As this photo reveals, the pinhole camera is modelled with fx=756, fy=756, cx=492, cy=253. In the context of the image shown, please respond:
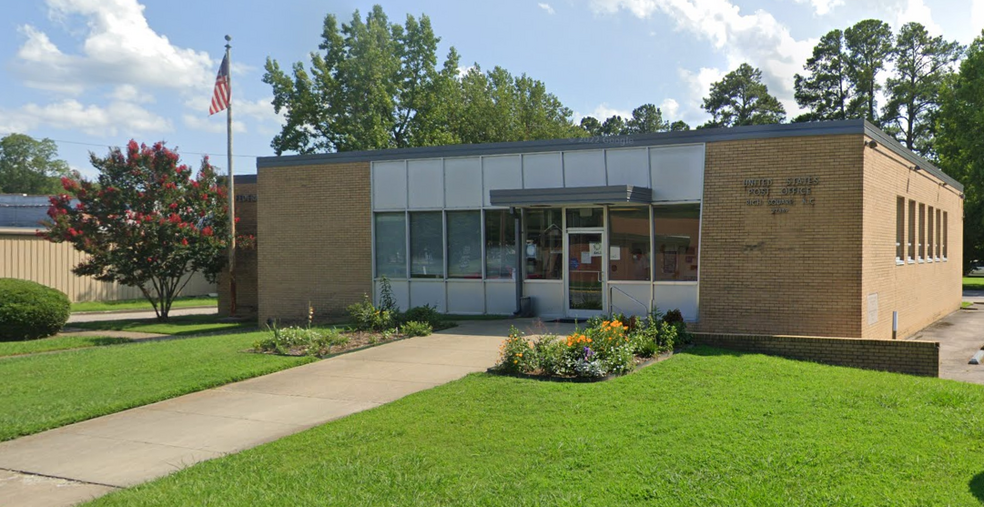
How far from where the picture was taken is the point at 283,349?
1296 centimetres

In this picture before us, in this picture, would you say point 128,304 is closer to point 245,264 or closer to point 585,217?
point 245,264

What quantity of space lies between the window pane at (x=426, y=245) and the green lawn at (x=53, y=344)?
7.02 metres

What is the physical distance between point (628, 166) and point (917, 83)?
47.2 m

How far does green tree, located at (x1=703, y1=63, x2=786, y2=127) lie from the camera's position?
63.8m

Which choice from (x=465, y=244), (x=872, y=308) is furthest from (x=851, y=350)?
(x=465, y=244)

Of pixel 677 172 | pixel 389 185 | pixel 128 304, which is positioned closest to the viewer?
pixel 677 172

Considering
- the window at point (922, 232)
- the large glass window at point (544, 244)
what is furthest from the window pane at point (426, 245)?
the window at point (922, 232)

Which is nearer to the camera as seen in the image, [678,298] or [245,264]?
[678,298]

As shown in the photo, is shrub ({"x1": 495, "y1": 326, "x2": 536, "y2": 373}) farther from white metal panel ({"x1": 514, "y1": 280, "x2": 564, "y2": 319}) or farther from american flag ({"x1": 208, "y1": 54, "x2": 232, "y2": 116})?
american flag ({"x1": 208, "y1": 54, "x2": 232, "y2": 116})

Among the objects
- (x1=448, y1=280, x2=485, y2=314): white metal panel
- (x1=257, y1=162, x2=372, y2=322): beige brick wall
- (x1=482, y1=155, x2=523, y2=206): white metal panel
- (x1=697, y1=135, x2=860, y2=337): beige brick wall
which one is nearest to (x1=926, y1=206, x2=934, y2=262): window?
(x1=697, y1=135, x2=860, y2=337): beige brick wall

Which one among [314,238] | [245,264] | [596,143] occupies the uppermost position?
[596,143]

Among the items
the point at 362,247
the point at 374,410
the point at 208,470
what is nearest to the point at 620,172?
the point at 362,247

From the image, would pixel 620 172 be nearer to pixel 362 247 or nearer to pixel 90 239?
pixel 362 247

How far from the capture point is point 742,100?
64.8 m
